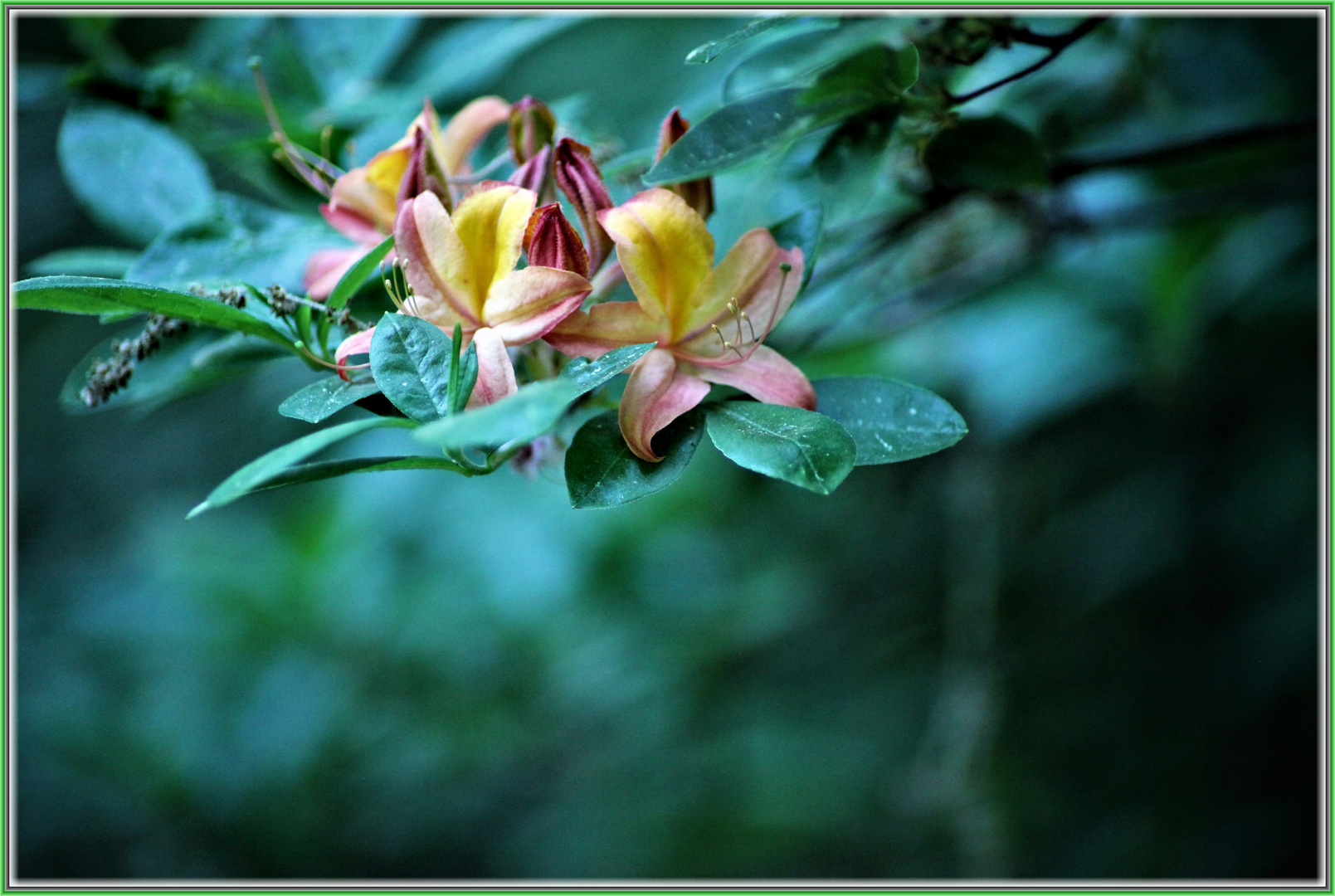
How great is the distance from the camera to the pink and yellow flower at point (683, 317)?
470 millimetres

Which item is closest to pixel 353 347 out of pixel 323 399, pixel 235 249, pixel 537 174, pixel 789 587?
pixel 323 399

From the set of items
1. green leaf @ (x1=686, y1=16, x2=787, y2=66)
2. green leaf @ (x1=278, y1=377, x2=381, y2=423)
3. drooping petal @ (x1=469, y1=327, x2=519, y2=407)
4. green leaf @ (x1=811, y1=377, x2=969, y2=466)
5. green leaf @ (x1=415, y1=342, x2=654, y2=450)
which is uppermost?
green leaf @ (x1=686, y1=16, x2=787, y2=66)

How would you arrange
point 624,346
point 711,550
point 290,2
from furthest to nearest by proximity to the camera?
point 711,550, point 290,2, point 624,346

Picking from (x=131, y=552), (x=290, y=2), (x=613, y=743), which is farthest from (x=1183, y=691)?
(x=131, y=552)

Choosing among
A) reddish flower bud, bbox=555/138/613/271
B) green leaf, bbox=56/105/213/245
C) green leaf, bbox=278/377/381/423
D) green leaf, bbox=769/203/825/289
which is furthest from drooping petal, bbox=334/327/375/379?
green leaf, bbox=56/105/213/245

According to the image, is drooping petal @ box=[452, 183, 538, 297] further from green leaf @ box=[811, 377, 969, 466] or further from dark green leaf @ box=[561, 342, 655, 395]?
green leaf @ box=[811, 377, 969, 466]

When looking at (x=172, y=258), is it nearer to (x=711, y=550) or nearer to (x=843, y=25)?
(x=843, y=25)

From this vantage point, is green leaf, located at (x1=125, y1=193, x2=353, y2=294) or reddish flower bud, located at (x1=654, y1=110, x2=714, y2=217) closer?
reddish flower bud, located at (x1=654, y1=110, x2=714, y2=217)

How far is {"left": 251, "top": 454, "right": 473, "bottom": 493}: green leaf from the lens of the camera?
40 centimetres

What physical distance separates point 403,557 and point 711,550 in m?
0.52

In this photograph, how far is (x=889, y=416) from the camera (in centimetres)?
51

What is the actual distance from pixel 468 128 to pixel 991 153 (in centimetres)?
32

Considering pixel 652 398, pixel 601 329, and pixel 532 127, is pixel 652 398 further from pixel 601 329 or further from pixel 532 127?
pixel 532 127

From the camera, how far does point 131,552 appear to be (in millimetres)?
2027
